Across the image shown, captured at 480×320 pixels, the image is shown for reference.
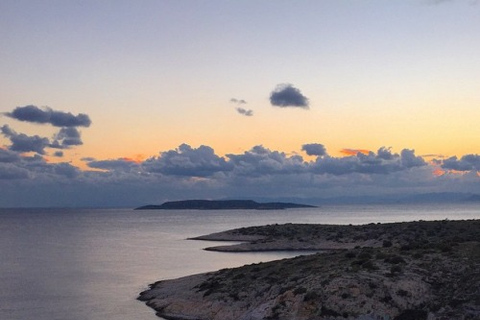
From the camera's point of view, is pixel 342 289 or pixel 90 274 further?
pixel 90 274

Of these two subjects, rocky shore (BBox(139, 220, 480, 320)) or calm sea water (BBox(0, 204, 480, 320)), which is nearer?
rocky shore (BBox(139, 220, 480, 320))

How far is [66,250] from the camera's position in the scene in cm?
13488

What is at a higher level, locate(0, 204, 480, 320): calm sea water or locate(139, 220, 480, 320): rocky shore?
locate(139, 220, 480, 320): rocky shore

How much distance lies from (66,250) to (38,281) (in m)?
56.4

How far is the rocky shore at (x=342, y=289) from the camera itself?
46344mm

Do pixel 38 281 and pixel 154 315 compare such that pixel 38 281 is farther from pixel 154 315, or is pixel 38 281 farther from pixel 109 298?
pixel 154 315

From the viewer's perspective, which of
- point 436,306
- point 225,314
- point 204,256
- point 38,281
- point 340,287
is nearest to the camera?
point 436,306

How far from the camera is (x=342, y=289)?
1928 inches

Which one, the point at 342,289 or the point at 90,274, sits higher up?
the point at 342,289

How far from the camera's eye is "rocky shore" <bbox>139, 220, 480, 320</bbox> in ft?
152

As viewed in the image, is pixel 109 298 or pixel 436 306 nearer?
pixel 436 306

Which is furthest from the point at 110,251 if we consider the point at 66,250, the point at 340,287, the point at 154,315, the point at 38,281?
the point at 340,287

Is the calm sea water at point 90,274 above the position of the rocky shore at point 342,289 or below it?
below

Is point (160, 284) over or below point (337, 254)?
below
